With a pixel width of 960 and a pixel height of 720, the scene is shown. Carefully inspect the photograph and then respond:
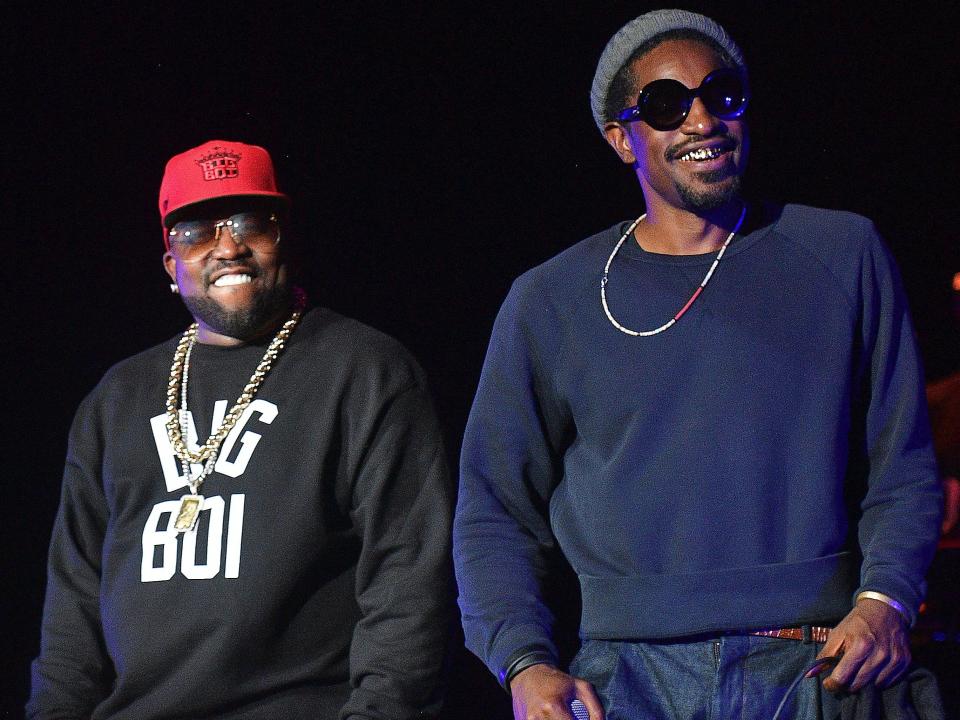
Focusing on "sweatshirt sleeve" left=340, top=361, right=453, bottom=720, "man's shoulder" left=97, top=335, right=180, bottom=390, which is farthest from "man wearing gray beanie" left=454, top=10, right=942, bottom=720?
"man's shoulder" left=97, top=335, right=180, bottom=390

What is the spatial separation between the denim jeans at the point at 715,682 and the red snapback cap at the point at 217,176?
1776 mm

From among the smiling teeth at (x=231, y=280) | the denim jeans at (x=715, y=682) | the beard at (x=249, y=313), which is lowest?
the denim jeans at (x=715, y=682)

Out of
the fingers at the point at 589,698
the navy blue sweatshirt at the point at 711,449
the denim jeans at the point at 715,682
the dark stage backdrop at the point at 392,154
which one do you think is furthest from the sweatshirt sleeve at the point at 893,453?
the dark stage backdrop at the point at 392,154

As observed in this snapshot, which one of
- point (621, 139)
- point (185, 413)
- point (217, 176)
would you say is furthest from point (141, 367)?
point (621, 139)

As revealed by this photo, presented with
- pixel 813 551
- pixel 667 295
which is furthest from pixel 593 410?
pixel 813 551

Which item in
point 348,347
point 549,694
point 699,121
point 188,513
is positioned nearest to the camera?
point 549,694

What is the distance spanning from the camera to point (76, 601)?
3576 mm

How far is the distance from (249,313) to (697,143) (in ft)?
4.63

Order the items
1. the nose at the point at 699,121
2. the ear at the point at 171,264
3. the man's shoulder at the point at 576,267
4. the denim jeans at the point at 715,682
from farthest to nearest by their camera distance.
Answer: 1. the ear at the point at 171,264
2. the man's shoulder at the point at 576,267
3. the nose at the point at 699,121
4. the denim jeans at the point at 715,682

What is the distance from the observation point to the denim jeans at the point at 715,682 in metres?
2.39

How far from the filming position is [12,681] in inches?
178

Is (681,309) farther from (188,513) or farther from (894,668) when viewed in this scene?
(188,513)

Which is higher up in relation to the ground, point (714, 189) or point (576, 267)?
point (714, 189)

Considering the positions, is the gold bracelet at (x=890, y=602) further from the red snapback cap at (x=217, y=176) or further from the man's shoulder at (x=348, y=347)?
the red snapback cap at (x=217, y=176)
